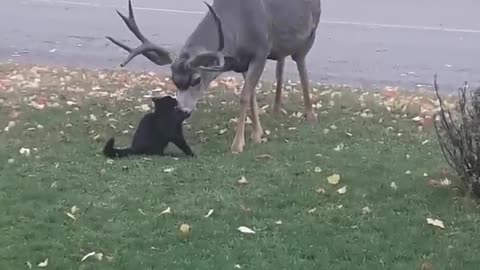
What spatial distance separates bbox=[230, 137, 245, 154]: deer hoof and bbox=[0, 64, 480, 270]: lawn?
0.10 meters

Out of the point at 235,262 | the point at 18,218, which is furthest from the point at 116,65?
the point at 235,262

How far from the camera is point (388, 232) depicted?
605 centimetres

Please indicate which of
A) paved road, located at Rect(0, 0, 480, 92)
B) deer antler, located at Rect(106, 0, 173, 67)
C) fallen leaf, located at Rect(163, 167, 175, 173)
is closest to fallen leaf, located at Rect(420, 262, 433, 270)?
fallen leaf, located at Rect(163, 167, 175, 173)

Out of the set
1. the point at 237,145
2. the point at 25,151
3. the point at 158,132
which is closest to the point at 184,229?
the point at 158,132

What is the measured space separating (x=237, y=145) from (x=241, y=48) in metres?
0.89

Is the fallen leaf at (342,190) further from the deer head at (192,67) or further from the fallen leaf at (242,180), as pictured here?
the deer head at (192,67)

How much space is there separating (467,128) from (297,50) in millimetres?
3290

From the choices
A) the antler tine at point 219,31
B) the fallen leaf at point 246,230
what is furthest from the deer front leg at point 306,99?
the fallen leaf at point 246,230

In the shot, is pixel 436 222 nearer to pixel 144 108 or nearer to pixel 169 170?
pixel 169 170

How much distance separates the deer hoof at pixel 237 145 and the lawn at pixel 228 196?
0.33 feet

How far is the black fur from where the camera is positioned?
7801 millimetres

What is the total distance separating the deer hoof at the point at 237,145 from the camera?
812 centimetres

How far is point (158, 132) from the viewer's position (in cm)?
780

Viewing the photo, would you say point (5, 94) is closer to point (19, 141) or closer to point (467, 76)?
point (19, 141)
